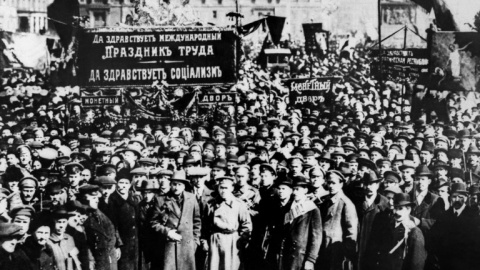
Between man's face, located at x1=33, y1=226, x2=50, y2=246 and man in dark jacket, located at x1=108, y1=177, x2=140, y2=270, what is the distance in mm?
1362

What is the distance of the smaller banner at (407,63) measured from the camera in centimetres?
1524

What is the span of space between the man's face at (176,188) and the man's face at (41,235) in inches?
76.5

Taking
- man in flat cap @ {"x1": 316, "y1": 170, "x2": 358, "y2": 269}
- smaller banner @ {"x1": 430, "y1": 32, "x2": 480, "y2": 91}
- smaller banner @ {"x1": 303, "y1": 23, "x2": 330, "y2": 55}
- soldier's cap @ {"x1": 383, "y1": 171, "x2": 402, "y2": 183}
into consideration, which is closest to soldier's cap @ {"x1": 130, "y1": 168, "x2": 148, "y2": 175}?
man in flat cap @ {"x1": 316, "y1": 170, "x2": 358, "y2": 269}

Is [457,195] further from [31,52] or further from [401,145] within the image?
[31,52]

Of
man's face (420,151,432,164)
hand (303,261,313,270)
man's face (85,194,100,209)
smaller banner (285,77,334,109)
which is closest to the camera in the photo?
hand (303,261,313,270)

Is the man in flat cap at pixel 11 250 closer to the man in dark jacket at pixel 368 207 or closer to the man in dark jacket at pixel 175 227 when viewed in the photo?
the man in dark jacket at pixel 175 227

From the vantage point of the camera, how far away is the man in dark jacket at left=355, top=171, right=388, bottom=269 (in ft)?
25.0

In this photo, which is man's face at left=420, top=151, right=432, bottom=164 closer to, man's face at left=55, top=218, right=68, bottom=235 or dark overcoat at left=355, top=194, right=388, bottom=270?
dark overcoat at left=355, top=194, right=388, bottom=270

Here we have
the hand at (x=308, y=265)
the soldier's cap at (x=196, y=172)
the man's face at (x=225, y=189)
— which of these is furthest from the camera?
the soldier's cap at (x=196, y=172)

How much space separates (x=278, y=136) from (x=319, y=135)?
0.90m

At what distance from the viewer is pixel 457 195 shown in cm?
803

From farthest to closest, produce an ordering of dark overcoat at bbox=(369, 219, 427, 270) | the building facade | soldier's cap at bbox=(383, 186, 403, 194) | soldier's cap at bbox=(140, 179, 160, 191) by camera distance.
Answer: the building facade
soldier's cap at bbox=(140, 179, 160, 191)
soldier's cap at bbox=(383, 186, 403, 194)
dark overcoat at bbox=(369, 219, 427, 270)

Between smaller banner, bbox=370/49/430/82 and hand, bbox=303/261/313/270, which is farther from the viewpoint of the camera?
smaller banner, bbox=370/49/430/82

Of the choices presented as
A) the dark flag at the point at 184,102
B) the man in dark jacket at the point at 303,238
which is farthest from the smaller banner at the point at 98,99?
the man in dark jacket at the point at 303,238
